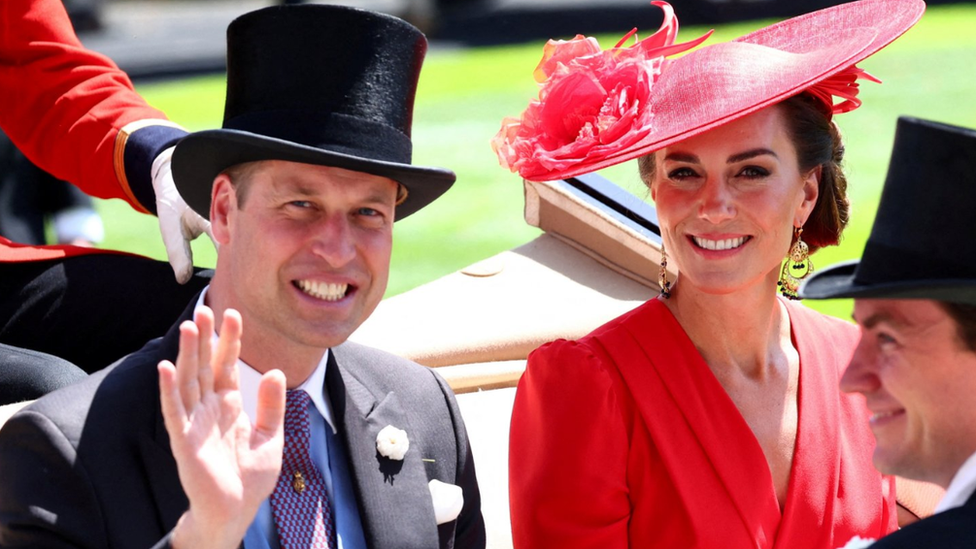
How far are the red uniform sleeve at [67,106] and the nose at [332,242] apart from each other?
84 cm

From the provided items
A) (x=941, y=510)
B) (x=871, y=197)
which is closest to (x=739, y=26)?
(x=871, y=197)

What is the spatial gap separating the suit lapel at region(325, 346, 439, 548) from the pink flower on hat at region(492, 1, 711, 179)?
2.02 feet

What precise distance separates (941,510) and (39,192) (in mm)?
4201

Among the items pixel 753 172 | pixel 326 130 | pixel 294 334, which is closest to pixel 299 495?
pixel 294 334

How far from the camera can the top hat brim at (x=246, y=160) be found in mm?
2209

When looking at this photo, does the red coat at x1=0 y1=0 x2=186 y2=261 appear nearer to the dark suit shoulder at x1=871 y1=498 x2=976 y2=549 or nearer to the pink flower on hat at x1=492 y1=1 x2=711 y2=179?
the pink flower on hat at x1=492 y1=1 x2=711 y2=179

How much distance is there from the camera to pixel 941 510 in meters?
1.89

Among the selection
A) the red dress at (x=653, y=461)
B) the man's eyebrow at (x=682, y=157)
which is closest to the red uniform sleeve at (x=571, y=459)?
the red dress at (x=653, y=461)

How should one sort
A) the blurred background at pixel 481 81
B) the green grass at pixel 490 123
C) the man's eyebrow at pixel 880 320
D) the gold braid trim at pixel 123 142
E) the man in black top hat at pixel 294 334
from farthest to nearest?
the blurred background at pixel 481 81 → the green grass at pixel 490 123 → the gold braid trim at pixel 123 142 → the man in black top hat at pixel 294 334 → the man's eyebrow at pixel 880 320

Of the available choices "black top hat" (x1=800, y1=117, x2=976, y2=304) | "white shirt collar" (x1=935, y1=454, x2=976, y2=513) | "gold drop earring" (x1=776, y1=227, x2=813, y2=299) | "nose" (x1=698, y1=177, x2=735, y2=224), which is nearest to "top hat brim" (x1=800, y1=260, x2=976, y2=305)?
"black top hat" (x1=800, y1=117, x2=976, y2=304)

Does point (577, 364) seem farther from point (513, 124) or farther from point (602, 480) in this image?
point (513, 124)

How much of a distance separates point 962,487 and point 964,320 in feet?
0.80

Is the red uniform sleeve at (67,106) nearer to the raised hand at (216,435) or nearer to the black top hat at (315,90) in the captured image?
the black top hat at (315,90)

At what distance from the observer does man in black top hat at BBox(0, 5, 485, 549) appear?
6.98ft
